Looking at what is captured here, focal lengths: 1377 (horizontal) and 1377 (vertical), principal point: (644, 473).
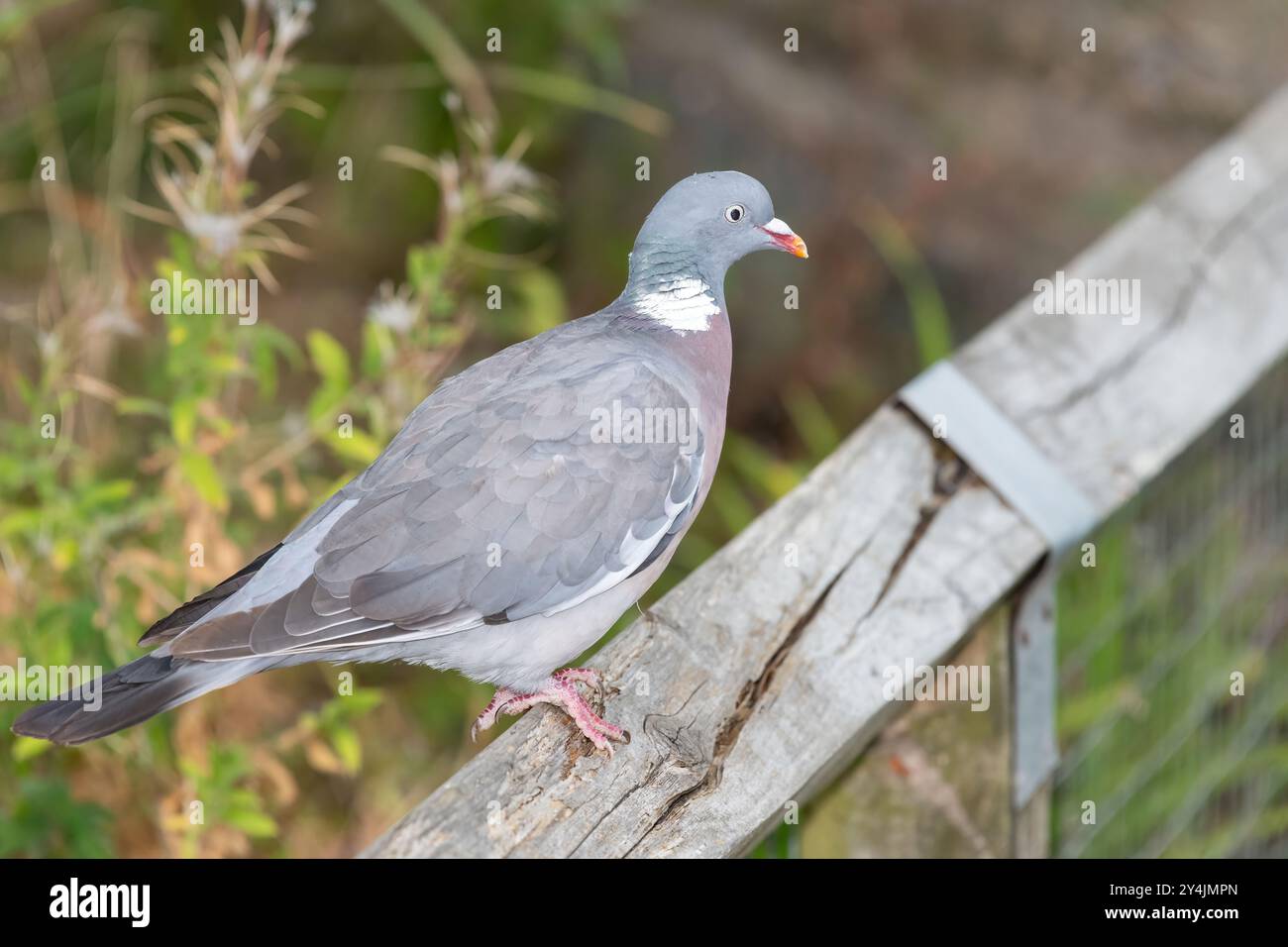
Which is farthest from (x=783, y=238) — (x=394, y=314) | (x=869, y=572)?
(x=394, y=314)

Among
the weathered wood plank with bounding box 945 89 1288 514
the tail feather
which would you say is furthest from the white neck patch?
the tail feather

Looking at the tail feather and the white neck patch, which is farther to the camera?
the white neck patch

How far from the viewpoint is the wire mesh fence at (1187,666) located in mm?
3371

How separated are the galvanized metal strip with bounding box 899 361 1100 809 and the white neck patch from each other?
1.34 feet

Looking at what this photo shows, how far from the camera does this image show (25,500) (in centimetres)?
412

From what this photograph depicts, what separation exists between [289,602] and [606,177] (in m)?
4.15

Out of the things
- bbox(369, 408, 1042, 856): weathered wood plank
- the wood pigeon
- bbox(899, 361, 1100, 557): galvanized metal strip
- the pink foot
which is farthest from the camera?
bbox(899, 361, 1100, 557): galvanized metal strip

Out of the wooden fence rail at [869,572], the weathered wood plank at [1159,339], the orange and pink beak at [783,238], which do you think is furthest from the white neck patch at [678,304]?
the weathered wood plank at [1159,339]

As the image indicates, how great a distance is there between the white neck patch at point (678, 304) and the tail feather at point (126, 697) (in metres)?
0.92

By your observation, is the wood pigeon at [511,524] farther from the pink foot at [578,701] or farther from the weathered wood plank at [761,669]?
the weathered wood plank at [761,669]

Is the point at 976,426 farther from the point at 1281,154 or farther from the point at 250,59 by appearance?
the point at 250,59

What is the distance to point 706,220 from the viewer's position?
8.13 ft

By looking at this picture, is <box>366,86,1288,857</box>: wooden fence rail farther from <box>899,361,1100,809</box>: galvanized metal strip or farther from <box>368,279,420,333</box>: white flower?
<box>368,279,420,333</box>: white flower

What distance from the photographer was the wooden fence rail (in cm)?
189
